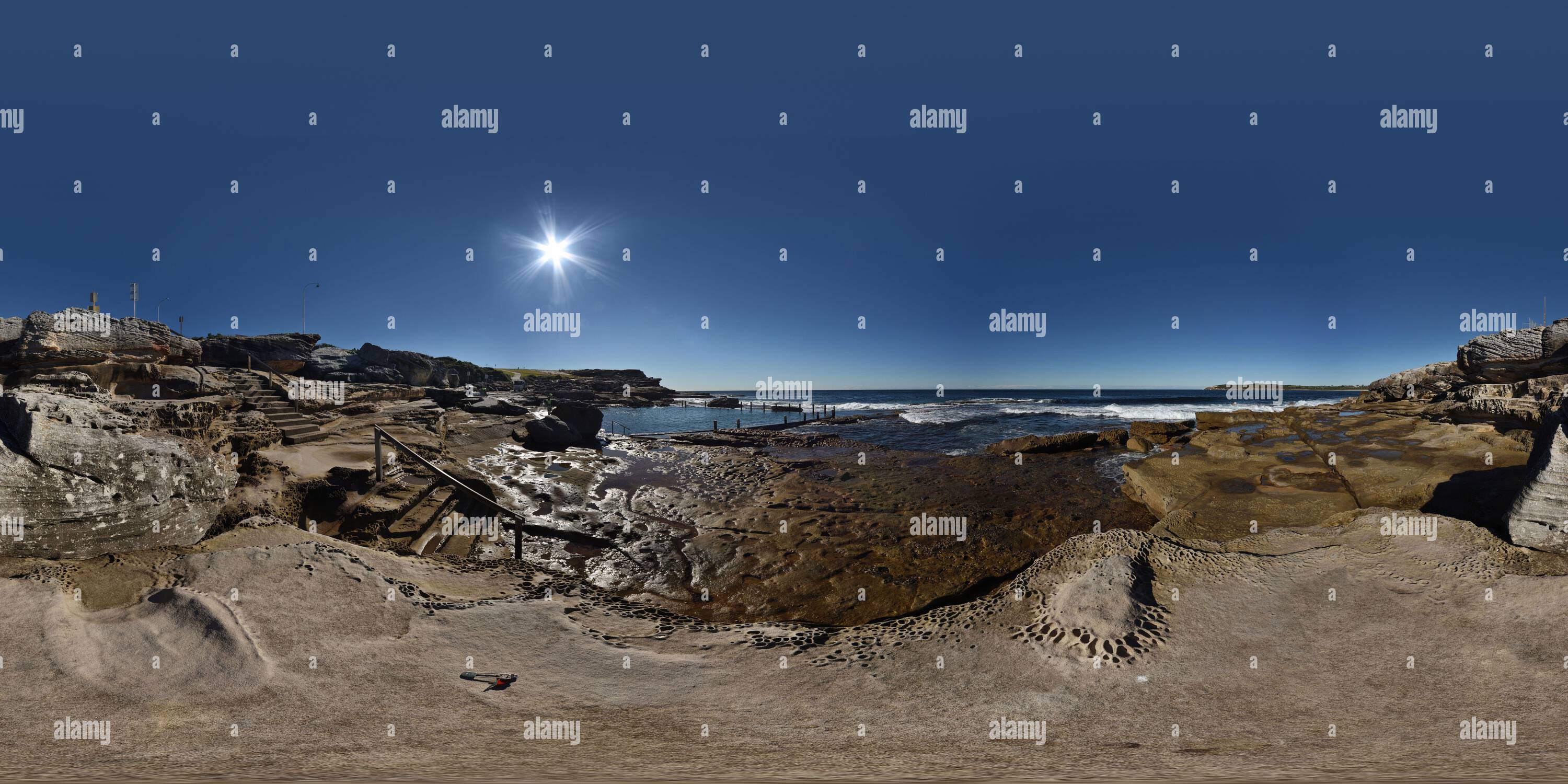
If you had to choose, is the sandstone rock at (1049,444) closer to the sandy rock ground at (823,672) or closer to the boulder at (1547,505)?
the sandy rock ground at (823,672)

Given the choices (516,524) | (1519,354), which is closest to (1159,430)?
(1519,354)

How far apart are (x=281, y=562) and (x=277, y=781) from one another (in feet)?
15.6

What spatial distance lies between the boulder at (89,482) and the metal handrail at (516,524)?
4157 mm

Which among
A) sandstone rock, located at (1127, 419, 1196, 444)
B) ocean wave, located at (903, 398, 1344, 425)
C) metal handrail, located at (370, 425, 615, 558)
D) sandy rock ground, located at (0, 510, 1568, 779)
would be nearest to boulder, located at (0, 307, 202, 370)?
metal handrail, located at (370, 425, 615, 558)

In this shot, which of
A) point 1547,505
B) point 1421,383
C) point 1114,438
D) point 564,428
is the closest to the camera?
point 1547,505

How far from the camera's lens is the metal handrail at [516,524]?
34.7ft

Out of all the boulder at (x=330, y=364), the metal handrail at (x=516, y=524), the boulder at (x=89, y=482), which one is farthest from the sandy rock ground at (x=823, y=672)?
the boulder at (x=330, y=364)

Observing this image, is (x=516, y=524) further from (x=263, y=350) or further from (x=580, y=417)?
(x=263, y=350)

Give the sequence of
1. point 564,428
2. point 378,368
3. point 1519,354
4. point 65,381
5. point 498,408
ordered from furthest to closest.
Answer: point 378,368, point 498,408, point 1519,354, point 564,428, point 65,381

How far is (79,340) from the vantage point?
15898mm

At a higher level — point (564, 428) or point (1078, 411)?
Answer: point (1078, 411)

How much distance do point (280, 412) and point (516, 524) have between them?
1612 centimetres

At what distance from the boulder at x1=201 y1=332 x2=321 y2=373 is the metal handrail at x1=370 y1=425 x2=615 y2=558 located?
5225cm

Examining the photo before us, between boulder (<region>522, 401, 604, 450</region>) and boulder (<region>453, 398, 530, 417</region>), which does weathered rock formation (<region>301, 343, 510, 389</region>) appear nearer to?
boulder (<region>453, 398, 530, 417</region>)
